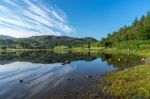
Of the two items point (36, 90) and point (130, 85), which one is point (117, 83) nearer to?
point (130, 85)

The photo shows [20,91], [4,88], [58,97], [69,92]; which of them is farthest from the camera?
[4,88]

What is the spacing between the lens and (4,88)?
38.2 m

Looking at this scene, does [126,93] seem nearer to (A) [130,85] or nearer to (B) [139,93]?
(B) [139,93]

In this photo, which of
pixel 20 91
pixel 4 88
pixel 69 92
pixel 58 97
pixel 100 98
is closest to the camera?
pixel 100 98

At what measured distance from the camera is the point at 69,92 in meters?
33.0

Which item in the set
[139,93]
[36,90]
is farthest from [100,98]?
[36,90]

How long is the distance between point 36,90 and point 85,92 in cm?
834

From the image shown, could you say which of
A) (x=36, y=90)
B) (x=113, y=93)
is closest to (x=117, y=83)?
(x=113, y=93)

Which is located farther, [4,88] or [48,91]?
[4,88]

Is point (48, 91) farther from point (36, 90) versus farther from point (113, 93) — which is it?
point (113, 93)

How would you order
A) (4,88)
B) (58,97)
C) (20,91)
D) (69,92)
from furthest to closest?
(4,88)
(20,91)
(69,92)
(58,97)

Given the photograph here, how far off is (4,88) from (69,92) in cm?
1227

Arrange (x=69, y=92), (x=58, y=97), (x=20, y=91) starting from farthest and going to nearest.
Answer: (x=20, y=91) < (x=69, y=92) < (x=58, y=97)

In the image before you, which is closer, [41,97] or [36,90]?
[41,97]
